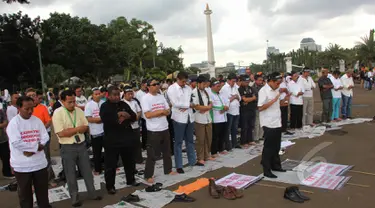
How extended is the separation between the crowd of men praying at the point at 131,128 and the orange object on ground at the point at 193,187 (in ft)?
2.26

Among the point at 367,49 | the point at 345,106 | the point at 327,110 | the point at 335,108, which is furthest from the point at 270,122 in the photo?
the point at 367,49

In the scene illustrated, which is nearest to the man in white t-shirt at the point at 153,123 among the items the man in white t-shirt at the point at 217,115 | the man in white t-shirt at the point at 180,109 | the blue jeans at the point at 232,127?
the man in white t-shirt at the point at 180,109

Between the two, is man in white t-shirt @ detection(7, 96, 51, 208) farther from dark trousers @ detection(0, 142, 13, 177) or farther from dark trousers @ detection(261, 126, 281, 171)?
dark trousers @ detection(261, 126, 281, 171)

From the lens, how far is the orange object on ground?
199 inches

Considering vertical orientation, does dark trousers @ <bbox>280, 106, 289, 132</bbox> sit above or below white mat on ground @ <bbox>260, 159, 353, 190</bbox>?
above

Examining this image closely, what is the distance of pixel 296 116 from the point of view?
959 cm

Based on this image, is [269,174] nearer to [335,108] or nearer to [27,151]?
[27,151]

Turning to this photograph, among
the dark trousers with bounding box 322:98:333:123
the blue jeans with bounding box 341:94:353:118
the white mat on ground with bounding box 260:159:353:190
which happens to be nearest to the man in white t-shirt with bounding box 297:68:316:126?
the dark trousers with bounding box 322:98:333:123

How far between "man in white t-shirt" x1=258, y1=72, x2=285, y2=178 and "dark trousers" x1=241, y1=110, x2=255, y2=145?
7.18 feet

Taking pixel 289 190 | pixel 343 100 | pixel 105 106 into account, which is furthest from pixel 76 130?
pixel 343 100

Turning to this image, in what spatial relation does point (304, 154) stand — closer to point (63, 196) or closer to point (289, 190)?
point (289, 190)

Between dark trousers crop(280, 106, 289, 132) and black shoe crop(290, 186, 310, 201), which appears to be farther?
dark trousers crop(280, 106, 289, 132)

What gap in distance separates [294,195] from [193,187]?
62.8 inches

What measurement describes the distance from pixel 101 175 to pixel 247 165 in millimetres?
2909
